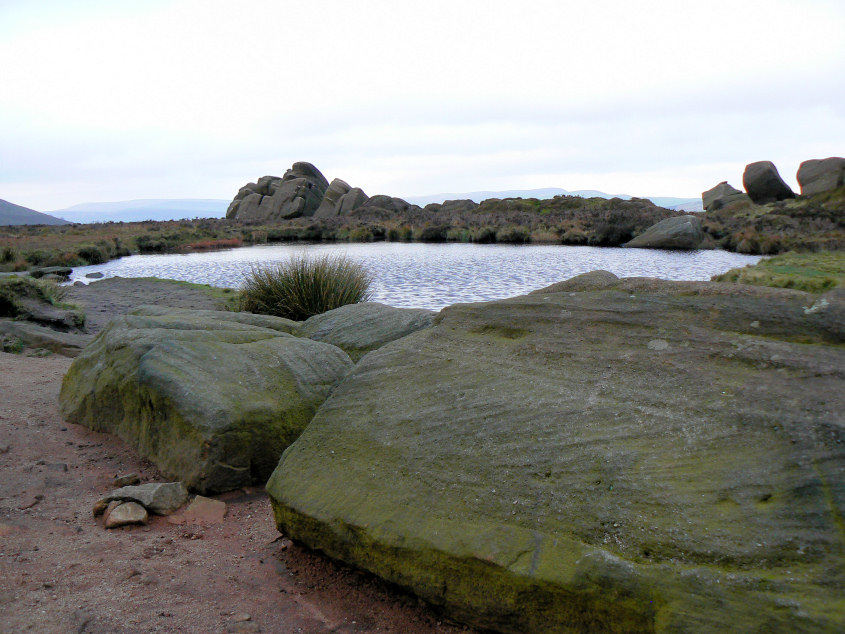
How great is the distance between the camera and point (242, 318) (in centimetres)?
789

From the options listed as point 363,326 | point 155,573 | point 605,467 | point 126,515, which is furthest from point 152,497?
point 363,326

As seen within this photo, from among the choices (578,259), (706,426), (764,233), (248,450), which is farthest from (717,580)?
(764,233)

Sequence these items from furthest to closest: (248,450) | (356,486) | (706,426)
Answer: (248,450) < (356,486) < (706,426)

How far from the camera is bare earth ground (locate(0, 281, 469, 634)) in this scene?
10.4 ft

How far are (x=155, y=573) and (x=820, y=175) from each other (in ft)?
200

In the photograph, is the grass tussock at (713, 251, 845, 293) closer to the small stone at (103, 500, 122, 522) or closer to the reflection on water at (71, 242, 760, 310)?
the reflection on water at (71, 242, 760, 310)

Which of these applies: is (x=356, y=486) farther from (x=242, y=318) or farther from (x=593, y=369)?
(x=242, y=318)

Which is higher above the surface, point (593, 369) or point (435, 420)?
point (593, 369)

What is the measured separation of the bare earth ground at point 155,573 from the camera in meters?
3.17

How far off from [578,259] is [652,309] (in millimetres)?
26103

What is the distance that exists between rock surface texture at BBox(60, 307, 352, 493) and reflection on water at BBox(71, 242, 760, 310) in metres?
9.18

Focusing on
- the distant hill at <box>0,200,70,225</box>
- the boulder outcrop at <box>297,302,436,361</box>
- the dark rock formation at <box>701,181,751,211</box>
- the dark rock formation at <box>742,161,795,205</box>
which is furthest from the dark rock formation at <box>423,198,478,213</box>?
the distant hill at <box>0,200,70,225</box>

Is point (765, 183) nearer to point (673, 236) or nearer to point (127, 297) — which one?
point (673, 236)

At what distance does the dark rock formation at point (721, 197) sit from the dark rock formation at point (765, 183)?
1784 millimetres
